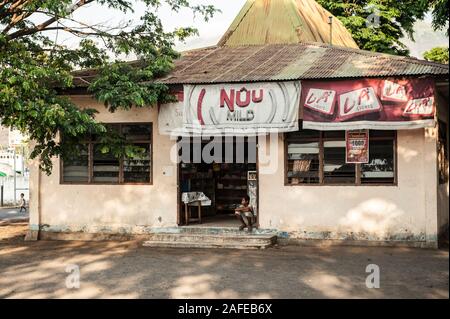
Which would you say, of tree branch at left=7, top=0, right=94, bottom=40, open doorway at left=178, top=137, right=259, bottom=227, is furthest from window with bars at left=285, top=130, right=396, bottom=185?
tree branch at left=7, top=0, right=94, bottom=40

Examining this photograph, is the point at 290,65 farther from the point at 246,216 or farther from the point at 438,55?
the point at 438,55

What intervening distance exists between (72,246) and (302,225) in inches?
219

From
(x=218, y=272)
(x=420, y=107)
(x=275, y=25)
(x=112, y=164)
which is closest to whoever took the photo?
(x=218, y=272)

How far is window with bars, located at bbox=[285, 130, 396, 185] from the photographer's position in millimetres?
13031

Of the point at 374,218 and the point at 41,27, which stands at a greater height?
the point at 41,27

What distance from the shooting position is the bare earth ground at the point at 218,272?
8547 millimetres

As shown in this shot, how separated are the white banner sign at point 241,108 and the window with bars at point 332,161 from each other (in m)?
0.94

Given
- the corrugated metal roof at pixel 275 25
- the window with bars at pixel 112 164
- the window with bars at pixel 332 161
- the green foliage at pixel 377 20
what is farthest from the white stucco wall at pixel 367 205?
the green foliage at pixel 377 20

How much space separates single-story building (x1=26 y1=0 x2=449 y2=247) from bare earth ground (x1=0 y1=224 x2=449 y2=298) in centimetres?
88

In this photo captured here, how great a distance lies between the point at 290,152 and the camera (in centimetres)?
1367

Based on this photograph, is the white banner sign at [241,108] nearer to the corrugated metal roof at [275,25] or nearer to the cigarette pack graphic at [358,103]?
the cigarette pack graphic at [358,103]

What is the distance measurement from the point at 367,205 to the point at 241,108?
11.9 ft

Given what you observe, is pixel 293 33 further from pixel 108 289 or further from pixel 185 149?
pixel 108 289

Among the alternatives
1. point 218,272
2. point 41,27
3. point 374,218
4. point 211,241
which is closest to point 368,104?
point 374,218
